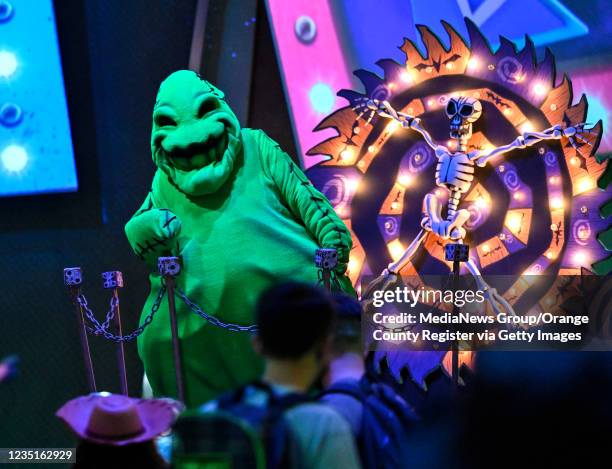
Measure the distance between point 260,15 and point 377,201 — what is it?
1202 millimetres

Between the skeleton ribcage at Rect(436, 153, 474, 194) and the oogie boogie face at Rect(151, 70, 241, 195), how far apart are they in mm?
992

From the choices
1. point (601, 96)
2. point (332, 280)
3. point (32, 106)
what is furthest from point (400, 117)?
point (32, 106)

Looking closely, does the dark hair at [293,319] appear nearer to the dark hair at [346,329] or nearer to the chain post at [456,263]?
the dark hair at [346,329]

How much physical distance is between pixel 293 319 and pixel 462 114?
2.81 meters

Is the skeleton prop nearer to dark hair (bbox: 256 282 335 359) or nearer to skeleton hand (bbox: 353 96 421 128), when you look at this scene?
skeleton hand (bbox: 353 96 421 128)

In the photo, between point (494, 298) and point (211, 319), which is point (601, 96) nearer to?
point (494, 298)

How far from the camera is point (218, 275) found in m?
3.87

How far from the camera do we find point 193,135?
12.6 ft

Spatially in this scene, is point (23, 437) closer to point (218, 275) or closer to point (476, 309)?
point (218, 275)

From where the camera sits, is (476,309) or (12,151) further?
(12,151)

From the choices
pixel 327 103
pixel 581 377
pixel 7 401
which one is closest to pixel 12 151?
pixel 7 401

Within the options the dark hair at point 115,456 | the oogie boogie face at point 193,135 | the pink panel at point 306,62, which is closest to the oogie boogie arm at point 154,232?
the oogie boogie face at point 193,135

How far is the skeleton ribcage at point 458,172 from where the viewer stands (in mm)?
4223

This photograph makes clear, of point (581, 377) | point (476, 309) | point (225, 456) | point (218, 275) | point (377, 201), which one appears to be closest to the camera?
point (581, 377)
